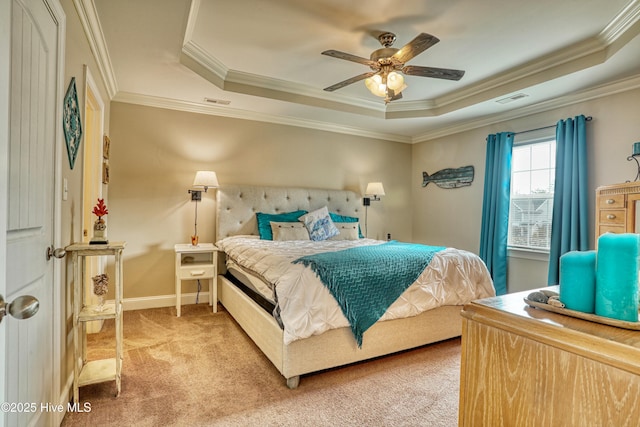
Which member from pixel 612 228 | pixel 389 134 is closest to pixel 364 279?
pixel 612 228

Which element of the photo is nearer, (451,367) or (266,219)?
(451,367)

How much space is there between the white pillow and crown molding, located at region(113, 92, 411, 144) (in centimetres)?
151

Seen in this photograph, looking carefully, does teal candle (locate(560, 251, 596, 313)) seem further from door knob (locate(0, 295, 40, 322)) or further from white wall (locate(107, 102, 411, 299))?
white wall (locate(107, 102, 411, 299))

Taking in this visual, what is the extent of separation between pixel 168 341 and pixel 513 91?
14.0ft

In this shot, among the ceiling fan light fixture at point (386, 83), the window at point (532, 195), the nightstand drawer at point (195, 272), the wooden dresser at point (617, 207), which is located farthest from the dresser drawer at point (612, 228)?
the nightstand drawer at point (195, 272)

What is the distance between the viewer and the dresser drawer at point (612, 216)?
2779 millimetres

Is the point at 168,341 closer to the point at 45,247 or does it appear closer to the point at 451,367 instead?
the point at 45,247

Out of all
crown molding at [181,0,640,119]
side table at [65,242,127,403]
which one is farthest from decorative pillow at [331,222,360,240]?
side table at [65,242,127,403]

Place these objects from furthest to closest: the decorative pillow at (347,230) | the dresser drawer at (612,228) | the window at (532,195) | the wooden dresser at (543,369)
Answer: the decorative pillow at (347,230)
the window at (532,195)
the dresser drawer at (612,228)
the wooden dresser at (543,369)

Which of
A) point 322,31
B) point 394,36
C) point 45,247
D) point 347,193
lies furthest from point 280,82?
point 45,247

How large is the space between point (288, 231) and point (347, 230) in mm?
849

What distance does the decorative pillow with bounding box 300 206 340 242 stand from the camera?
4.09m

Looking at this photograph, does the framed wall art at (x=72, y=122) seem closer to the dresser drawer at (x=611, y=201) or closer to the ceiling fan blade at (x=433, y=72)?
the ceiling fan blade at (x=433, y=72)

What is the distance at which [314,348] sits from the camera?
7.26 feet
